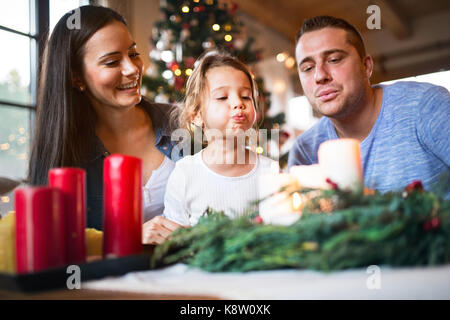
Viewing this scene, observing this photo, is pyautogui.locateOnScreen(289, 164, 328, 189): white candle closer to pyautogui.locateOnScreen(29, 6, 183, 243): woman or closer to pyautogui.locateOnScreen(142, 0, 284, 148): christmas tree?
pyautogui.locateOnScreen(29, 6, 183, 243): woman

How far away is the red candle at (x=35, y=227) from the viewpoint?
55 centimetres

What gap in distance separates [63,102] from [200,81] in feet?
1.94

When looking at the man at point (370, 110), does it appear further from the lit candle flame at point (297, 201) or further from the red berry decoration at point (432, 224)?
the red berry decoration at point (432, 224)

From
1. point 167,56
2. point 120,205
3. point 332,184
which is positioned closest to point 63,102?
point 120,205

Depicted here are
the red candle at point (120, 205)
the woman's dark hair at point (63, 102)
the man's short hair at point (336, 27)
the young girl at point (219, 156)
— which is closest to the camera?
the red candle at point (120, 205)

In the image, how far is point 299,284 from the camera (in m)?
0.47

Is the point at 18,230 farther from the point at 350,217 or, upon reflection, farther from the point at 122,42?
the point at 122,42

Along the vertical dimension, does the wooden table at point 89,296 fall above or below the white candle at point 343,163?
below

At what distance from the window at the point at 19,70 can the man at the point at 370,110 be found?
178cm

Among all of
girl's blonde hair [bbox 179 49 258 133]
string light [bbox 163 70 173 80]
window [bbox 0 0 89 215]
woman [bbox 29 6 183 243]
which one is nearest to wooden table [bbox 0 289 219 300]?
woman [bbox 29 6 183 243]

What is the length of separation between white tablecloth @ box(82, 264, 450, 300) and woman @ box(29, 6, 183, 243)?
0.91 meters

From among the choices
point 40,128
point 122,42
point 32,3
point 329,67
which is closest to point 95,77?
point 122,42

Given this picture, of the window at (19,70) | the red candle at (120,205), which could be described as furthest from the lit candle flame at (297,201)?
the window at (19,70)

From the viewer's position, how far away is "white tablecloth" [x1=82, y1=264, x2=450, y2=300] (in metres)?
0.45
